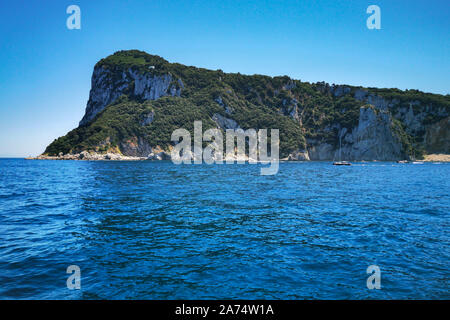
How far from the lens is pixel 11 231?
15.1 metres

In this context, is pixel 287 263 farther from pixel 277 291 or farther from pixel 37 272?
pixel 37 272
